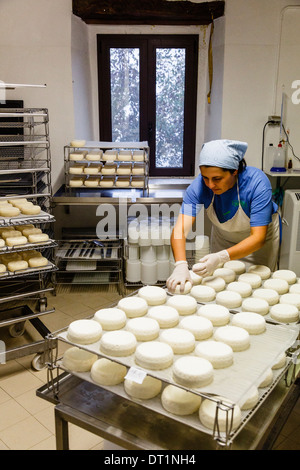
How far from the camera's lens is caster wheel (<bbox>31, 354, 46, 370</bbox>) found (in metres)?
2.75

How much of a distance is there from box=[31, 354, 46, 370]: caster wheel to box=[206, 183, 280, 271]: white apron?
136cm

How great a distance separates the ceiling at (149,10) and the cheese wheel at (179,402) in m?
3.64

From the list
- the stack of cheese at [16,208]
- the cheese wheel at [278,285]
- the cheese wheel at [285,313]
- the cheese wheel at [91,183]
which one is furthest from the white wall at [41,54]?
the cheese wheel at [285,313]

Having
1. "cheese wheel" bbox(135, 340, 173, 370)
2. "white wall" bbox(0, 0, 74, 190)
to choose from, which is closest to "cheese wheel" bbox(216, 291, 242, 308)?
"cheese wheel" bbox(135, 340, 173, 370)

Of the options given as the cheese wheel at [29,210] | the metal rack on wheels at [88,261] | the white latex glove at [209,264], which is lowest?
the metal rack on wheels at [88,261]

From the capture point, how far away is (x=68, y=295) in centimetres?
384

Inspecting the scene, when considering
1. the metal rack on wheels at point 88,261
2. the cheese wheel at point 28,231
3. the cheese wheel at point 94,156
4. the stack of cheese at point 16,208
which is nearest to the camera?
the stack of cheese at point 16,208

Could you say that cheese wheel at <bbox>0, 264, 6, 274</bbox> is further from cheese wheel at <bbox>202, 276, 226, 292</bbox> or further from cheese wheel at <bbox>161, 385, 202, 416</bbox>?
cheese wheel at <bbox>161, 385, 202, 416</bbox>

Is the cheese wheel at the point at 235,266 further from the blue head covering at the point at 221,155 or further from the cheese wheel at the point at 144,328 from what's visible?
the cheese wheel at the point at 144,328

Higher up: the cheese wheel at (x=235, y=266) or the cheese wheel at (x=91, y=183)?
the cheese wheel at (x=91, y=183)

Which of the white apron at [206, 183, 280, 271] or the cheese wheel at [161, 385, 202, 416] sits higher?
the white apron at [206, 183, 280, 271]

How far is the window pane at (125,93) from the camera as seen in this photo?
4.45 metres

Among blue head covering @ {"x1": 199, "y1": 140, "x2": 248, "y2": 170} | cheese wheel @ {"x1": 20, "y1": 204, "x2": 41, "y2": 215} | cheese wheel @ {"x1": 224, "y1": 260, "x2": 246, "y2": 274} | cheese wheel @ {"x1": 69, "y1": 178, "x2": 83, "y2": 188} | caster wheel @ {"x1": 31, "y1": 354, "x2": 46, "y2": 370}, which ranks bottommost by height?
caster wheel @ {"x1": 31, "y1": 354, "x2": 46, "y2": 370}
